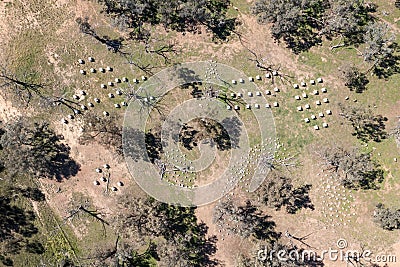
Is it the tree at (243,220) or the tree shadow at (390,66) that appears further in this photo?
the tree shadow at (390,66)

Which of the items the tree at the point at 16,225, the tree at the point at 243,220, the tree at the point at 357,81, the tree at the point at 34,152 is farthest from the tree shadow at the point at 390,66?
the tree at the point at 16,225

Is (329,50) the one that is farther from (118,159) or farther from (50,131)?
(50,131)

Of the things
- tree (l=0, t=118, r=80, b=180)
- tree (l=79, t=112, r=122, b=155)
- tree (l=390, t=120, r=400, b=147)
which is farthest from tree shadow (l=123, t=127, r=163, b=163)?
tree (l=390, t=120, r=400, b=147)

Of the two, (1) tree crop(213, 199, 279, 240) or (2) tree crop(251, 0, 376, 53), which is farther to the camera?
(2) tree crop(251, 0, 376, 53)

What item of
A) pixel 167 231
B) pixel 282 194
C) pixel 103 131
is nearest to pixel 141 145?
pixel 103 131

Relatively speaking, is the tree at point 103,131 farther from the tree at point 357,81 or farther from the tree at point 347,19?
the tree at point 357,81

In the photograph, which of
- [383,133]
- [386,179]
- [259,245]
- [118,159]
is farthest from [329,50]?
[118,159]

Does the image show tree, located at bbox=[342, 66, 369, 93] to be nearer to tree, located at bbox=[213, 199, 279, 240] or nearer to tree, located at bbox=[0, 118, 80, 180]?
tree, located at bbox=[213, 199, 279, 240]
